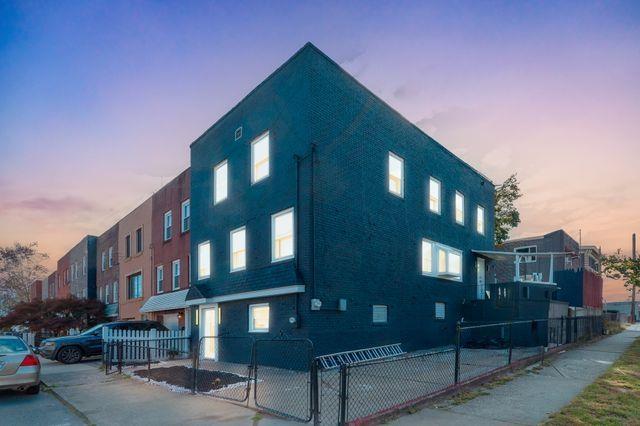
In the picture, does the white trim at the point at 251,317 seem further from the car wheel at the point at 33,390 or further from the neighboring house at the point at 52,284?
the neighboring house at the point at 52,284

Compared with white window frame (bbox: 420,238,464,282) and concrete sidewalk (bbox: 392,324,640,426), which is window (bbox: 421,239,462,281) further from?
concrete sidewalk (bbox: 392,324,640,426)

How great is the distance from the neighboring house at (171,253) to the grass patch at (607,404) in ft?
51.4

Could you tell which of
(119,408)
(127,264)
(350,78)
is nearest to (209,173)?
(350,78)

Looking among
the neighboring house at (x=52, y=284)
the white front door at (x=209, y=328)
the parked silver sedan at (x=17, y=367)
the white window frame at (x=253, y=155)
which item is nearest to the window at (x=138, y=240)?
the white front door at (x=209, y=328)

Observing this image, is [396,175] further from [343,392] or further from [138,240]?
[138,240]

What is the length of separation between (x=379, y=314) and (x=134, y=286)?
765 inches

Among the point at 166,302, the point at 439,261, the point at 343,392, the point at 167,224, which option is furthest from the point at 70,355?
the point at 343,392

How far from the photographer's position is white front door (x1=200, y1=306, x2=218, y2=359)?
1788 centimetres

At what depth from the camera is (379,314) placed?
1580 centimetres

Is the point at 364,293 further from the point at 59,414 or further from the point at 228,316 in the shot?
the point at 59,414

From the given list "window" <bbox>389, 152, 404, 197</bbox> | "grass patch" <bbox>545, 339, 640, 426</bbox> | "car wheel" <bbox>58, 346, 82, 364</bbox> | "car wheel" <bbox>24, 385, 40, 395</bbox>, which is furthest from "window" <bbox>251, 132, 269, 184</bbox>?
"grass patch" <bbox>545, 339, 640, 426</bbox>

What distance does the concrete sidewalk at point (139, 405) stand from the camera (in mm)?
8086

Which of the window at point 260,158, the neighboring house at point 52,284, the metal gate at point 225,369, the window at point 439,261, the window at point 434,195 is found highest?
the window at point 260,158

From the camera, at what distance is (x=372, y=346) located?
1516cm
